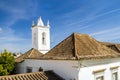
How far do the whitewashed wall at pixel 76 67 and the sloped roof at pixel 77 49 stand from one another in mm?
363

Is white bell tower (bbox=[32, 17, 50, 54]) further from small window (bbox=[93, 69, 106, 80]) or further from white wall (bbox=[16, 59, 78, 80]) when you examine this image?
small window (bbox=[93, 69, 106, 80])

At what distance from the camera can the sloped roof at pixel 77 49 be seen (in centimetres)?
1116

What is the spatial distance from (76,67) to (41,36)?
72.1 ft

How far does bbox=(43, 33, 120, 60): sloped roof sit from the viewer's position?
36.6 feet

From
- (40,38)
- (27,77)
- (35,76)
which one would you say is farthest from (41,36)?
A: (27,77)

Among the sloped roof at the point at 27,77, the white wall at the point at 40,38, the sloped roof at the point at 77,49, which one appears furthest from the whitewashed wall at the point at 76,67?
the white wall at the point at 40,38

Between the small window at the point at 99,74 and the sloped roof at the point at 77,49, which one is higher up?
the sloped roof at the point at 77,49

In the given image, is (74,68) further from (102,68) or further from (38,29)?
(38,29)

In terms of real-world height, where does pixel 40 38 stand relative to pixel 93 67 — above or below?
above

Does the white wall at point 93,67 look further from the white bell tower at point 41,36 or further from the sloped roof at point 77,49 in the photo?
the white bell tower at point 41,36

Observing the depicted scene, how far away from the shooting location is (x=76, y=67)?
10227mm

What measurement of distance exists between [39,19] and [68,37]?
1908 centimetres

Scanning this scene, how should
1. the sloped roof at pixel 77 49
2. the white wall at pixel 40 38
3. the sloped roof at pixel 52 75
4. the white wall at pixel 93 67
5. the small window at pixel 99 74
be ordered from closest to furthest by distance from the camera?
the white wall at pixel 93 67 < the sloped roof at pixel 52 75 < the sloped roof at pixel 77 49 < the small window at pixel 99 74 < the white wall at pixel 40 38

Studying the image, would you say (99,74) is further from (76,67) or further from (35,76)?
(35,76)
